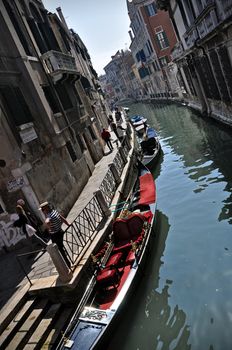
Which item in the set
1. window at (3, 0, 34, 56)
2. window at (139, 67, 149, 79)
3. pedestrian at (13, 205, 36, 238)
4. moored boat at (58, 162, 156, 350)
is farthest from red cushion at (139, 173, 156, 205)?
window at (139, 67, 149, 79)

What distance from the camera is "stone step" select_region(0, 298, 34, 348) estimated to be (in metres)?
5.87

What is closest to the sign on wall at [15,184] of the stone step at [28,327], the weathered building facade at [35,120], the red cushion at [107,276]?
the weathered building facade at [35,120]

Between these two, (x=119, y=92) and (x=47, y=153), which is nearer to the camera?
(x=47, y=153)

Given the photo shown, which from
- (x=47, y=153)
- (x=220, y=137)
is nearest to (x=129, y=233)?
(x=47, y=153)

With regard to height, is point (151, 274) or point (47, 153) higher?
point (47, 153)

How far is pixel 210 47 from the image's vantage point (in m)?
14.7

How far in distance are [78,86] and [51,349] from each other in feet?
48.8

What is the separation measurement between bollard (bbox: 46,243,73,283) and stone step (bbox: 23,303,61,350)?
2.00ft

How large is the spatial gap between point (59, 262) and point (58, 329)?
123 cm

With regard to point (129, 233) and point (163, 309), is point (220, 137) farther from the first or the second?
point (163, 309)

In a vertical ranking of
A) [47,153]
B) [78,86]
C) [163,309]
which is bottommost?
[163,309]

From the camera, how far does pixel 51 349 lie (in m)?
5.61

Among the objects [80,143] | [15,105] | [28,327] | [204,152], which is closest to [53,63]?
[15,105]

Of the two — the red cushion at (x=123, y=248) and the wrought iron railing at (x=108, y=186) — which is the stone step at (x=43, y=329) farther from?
the wrought iron railing at (x=108, y=186)
